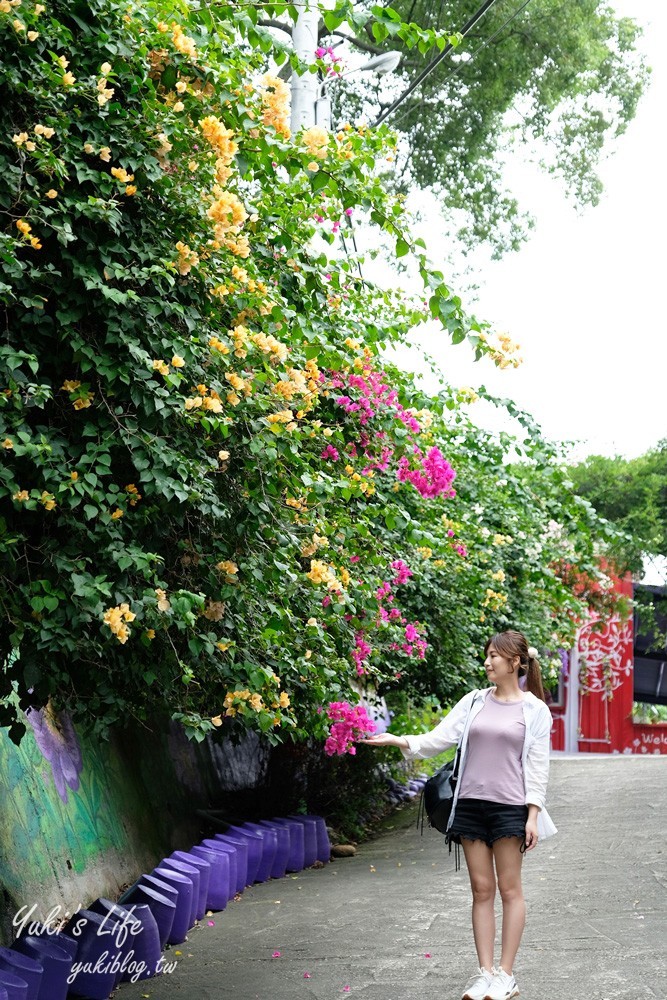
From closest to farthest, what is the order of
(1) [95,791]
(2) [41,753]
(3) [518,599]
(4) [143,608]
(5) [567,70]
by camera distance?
(4) [143,608], (2) [41,753], (1) [95,791], (3) [518,599], (5) [567,70]

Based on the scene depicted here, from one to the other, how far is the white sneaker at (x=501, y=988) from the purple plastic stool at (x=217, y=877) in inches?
121

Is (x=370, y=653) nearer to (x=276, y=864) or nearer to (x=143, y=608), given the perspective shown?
(x=276, y=864)

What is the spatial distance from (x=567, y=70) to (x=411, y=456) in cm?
1160

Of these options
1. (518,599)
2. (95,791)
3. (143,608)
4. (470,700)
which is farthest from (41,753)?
(518,599)

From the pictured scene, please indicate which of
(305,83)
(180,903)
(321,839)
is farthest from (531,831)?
(305,83)

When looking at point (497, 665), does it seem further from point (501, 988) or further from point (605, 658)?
point (605, 658)

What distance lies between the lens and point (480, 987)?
16.4ft

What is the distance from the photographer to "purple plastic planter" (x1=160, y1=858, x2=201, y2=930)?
7168 mm

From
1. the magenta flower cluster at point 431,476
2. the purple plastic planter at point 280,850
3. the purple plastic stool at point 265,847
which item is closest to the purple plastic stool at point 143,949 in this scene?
the purple plastic stool at point 265,847

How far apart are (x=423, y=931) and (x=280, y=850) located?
2522 mm

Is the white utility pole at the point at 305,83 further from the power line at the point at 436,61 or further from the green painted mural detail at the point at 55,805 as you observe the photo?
the green painted mural detail at the point at 55,805

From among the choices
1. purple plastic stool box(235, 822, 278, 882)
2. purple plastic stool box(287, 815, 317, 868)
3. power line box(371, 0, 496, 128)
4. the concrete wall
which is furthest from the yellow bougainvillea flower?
purple plastic stool box(287, 815, 317, 868)

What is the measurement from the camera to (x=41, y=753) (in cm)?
698

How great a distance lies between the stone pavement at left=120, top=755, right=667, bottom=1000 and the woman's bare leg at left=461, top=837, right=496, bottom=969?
12.8 inches
